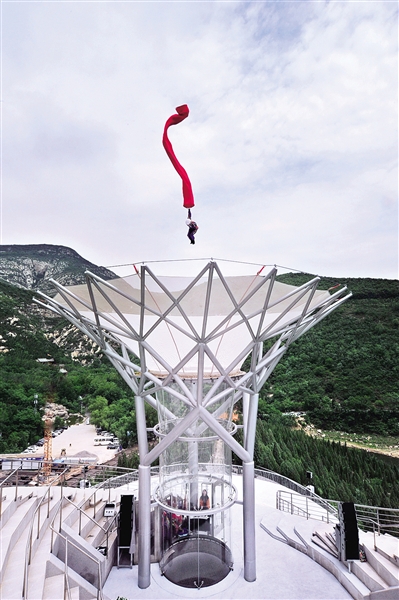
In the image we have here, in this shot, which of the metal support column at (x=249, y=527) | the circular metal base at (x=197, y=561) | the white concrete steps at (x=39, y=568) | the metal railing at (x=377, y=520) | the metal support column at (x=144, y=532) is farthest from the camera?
the circular metal base at (x=197, y=561)

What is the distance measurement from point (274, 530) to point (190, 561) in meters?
3.96

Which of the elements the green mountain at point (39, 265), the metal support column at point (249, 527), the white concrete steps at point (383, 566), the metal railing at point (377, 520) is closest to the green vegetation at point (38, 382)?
the green mountain at point (39, 265)

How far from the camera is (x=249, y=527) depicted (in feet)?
36.9

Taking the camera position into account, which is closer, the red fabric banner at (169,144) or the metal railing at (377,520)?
the red fabric banner at (169,144)

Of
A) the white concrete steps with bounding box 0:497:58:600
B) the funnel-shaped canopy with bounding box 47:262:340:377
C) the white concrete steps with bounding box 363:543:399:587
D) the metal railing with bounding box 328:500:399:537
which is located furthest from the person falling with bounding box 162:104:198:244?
the white concrete steps with bounding box 363:543:399:587

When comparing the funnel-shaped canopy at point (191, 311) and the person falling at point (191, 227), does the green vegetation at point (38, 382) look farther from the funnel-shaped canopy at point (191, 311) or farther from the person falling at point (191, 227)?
the person falling at point (191, 227)

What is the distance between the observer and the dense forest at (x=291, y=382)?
38275mm

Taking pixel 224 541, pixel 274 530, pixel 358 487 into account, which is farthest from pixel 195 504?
pixel 358 487

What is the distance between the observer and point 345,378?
69.6 meters

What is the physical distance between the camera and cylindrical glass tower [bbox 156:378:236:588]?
1153 cm

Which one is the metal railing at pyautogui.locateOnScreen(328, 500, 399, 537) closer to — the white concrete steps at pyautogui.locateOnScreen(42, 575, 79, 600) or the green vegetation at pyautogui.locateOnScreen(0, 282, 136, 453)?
the white concrete steps at pyautogui.locateOnScreen(42, 575, 79, 600)

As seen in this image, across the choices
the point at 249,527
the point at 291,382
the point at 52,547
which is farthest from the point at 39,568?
the point at 291,382

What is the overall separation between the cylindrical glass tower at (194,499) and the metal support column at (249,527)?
69 cm

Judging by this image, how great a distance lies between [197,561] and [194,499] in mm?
1864
